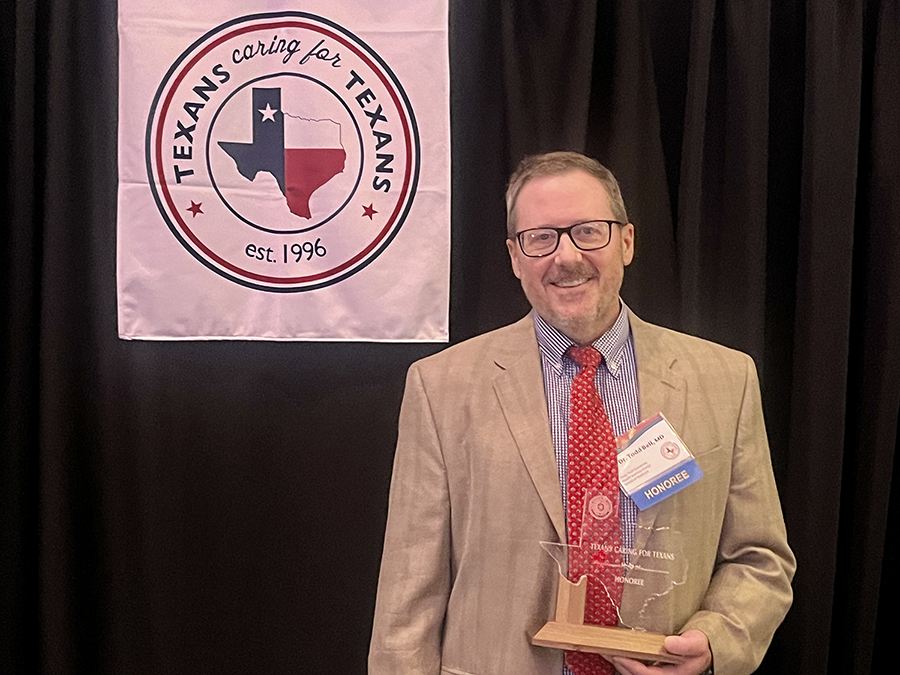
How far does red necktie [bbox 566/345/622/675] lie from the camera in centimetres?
149

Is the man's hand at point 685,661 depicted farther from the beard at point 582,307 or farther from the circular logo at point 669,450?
the beard at point 582,307

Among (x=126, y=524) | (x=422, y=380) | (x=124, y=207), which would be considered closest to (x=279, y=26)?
(x=124, y=207)

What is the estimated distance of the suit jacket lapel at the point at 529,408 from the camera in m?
1.54

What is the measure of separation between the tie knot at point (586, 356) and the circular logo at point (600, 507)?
256mm

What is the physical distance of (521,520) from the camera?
157cm

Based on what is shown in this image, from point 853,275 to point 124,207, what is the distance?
188 cm

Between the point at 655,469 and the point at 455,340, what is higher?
the point at 455,340

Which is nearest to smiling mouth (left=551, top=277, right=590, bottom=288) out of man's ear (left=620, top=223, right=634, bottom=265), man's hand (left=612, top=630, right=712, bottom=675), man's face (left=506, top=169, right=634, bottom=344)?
man's face (left=506, top=169, right=634, bottom=344)

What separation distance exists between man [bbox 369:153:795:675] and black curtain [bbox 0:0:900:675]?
58 centimetres

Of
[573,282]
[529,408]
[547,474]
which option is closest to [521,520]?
[547,474]

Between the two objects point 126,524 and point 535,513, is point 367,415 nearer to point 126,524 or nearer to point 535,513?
point 126,524

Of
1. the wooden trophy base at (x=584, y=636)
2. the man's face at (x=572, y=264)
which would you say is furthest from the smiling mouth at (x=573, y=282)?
the wooden trophy base at (x=584, y=636)

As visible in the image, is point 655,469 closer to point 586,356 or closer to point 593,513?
point 593,513

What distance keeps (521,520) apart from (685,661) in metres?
0.36
